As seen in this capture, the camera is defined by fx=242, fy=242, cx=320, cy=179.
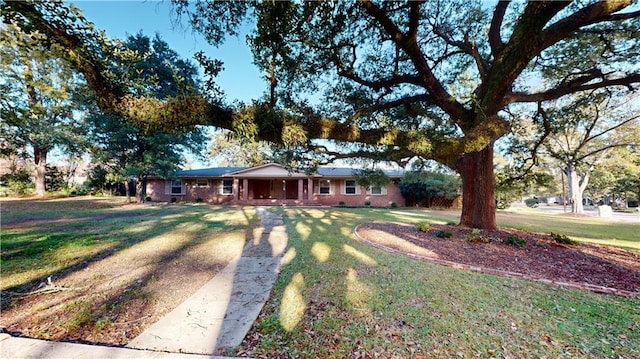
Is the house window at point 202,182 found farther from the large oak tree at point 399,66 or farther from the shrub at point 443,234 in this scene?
the shrub at point 443,234

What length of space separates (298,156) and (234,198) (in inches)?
584

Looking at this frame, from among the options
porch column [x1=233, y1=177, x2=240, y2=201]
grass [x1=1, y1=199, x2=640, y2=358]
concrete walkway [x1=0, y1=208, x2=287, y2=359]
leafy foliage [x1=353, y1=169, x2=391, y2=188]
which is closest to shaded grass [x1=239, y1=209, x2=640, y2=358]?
grass [x1=1, y1=199, x2=640, y2=358]

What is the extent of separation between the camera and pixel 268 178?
888 inches

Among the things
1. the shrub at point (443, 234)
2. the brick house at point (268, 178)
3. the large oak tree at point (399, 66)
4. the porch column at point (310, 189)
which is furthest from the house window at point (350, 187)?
the shrub at point (443, 234)

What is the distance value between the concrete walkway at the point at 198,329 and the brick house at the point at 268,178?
1703 centimetres

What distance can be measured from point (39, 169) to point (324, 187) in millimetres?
24905

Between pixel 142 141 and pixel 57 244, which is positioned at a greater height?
pixel 142 141

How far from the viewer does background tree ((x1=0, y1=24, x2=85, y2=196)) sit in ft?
14.3

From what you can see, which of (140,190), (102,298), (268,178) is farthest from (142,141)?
(102,298)

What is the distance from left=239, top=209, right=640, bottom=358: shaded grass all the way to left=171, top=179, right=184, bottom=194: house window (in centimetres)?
2216

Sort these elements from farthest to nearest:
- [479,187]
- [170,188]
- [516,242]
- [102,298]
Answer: [170,188] < [479,187] < [516,242] < [102,298]

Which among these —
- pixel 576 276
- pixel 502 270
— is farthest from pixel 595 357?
pixel 576 276

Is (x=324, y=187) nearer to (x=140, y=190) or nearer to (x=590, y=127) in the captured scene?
(x=140, y=190)

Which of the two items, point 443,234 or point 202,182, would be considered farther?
point 202,182
